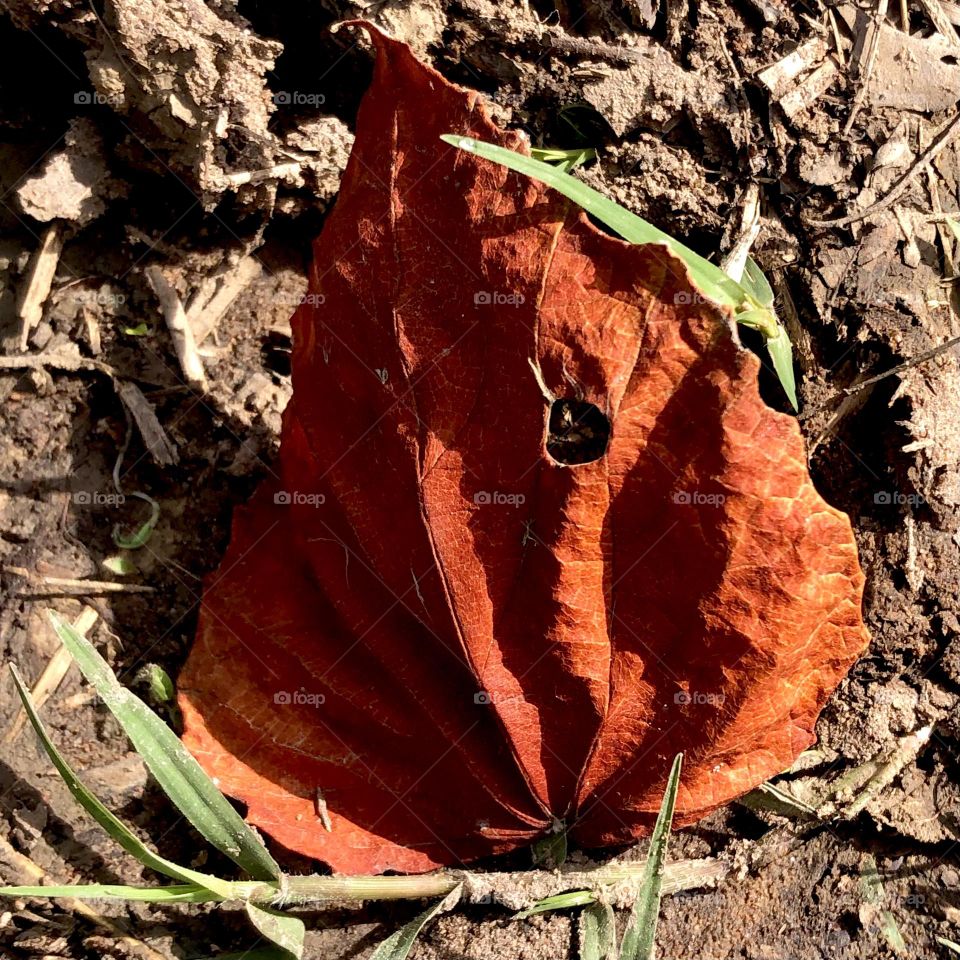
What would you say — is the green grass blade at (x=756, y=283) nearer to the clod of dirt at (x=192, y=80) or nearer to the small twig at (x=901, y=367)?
the small twig at (x=901, y=367)

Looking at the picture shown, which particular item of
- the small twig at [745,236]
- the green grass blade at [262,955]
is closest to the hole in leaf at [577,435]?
the small twig at [745,236]

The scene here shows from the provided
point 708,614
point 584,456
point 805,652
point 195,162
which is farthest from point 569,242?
point 195,162

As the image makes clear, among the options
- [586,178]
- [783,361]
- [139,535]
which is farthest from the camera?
[139,535]

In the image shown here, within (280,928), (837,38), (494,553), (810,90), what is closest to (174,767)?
(280,928)

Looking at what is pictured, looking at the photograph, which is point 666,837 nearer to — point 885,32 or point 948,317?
point 948,317

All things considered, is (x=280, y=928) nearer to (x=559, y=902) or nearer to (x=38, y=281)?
(x=559, y=902)
